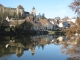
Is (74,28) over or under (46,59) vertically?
over

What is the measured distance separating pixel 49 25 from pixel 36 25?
21.0 m

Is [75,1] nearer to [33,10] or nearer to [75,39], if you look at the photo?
[75,39]

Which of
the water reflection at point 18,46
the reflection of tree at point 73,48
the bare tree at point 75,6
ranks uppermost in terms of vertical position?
the bare tree at point 75,6

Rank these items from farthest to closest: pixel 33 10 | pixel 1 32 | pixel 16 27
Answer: pixel 33 10
pixel 16 27
pixel 1 32

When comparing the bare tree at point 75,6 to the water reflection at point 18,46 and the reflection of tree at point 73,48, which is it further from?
the water reflection at point 18,46

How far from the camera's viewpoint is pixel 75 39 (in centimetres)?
861

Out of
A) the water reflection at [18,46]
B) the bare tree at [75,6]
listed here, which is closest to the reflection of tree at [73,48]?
the bare tree at [75,6]

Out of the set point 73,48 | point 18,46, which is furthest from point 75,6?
point 18,46

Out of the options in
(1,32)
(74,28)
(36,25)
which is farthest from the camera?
(36,25)

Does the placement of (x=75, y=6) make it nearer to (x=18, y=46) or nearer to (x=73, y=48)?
(x=73, y=48)

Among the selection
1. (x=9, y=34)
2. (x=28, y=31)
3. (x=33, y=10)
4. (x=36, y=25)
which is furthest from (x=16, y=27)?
(x=33, y=10)

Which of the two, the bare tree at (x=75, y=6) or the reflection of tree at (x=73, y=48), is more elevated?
the bare tree at (x=75, y=6)

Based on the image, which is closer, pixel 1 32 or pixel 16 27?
pixel 1 32

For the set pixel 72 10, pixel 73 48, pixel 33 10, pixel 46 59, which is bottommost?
pixel 46 59
